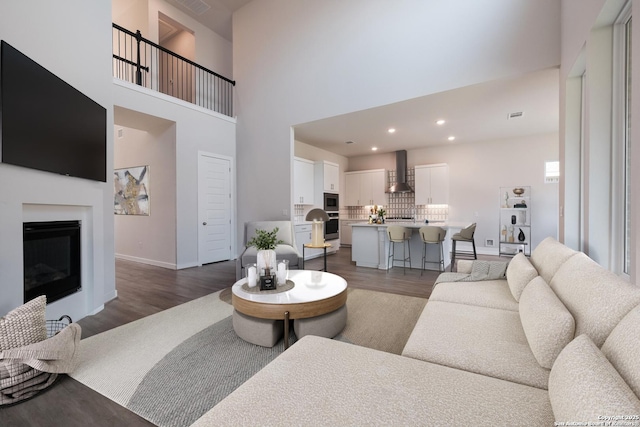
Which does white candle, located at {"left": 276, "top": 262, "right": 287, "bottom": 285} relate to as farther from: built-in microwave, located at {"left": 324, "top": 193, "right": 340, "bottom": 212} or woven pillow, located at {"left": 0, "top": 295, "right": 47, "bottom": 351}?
built-in microwave, located at {"left": 324, "top": 193, "right": 340, "bottom": 212}

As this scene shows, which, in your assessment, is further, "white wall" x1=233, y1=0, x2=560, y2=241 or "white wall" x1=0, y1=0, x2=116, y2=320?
"white wall" x1=233, y1=0, x2=560, y2=241

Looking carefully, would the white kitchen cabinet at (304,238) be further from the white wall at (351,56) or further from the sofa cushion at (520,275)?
the sofa cushion at (520,275)

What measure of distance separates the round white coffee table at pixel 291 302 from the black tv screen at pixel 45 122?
2004 millimetres

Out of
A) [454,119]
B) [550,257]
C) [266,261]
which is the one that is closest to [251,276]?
[266,261]

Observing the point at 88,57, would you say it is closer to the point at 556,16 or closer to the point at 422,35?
the point at 422,35

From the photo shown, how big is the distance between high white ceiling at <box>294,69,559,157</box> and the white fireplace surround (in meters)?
3.70

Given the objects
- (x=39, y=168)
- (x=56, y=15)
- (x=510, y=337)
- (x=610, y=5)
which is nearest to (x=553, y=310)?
(x=510, y=337)

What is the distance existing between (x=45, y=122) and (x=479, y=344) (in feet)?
12.1

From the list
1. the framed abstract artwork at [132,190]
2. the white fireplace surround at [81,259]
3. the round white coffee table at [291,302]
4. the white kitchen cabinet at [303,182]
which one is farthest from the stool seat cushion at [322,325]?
the framed abstract artwork at [132,190]

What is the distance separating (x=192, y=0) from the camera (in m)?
6.02

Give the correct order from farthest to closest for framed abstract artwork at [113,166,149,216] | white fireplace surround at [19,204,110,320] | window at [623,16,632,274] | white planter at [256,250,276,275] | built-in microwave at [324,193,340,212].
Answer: built-in microwave at [324,193,340,212] < framed abstract artwork at [113,166,149,216] < white planter at [256,250,276,275] < white fireplace surround at [19,204,110,320] < window at [623,16,632,274]

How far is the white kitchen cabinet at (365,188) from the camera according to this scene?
8.33 meters

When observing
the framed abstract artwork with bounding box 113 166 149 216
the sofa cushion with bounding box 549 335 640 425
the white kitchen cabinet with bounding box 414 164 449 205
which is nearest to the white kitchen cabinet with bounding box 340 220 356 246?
the white kitchen cabinet with bounding box 414 164 449 205

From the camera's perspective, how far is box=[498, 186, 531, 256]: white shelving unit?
21.7 feet
